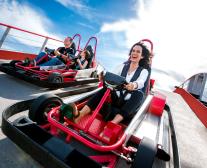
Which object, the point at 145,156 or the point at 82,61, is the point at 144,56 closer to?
the point at 145,156

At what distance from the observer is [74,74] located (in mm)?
4109

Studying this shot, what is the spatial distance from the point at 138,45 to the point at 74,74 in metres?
2.17

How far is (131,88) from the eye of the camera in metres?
1.71

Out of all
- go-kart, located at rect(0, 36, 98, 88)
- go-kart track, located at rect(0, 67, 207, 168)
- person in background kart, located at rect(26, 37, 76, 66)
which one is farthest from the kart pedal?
person in background kart, located at rect(26, 37, 76, 66)

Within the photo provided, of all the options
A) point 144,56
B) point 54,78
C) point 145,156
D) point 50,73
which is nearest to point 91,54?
point 50,73

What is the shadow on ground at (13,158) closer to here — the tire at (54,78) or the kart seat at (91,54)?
the tire at (54,78)

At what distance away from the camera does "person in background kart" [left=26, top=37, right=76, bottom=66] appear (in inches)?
156

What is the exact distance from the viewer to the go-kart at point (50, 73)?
3.24m

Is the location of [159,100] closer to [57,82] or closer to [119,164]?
[119,164]

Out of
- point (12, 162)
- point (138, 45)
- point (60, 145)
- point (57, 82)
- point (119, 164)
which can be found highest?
point (138, 45)

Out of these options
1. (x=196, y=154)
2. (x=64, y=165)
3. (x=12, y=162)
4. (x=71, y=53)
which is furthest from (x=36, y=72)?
(x=196, y=154)

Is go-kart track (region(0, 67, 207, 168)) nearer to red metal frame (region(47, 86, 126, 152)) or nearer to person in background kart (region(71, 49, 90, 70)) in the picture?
red metal frame (region(47, 86, 126, 152))

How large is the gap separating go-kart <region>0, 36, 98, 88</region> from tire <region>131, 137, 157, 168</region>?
2354mm

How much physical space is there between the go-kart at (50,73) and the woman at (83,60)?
108mm
